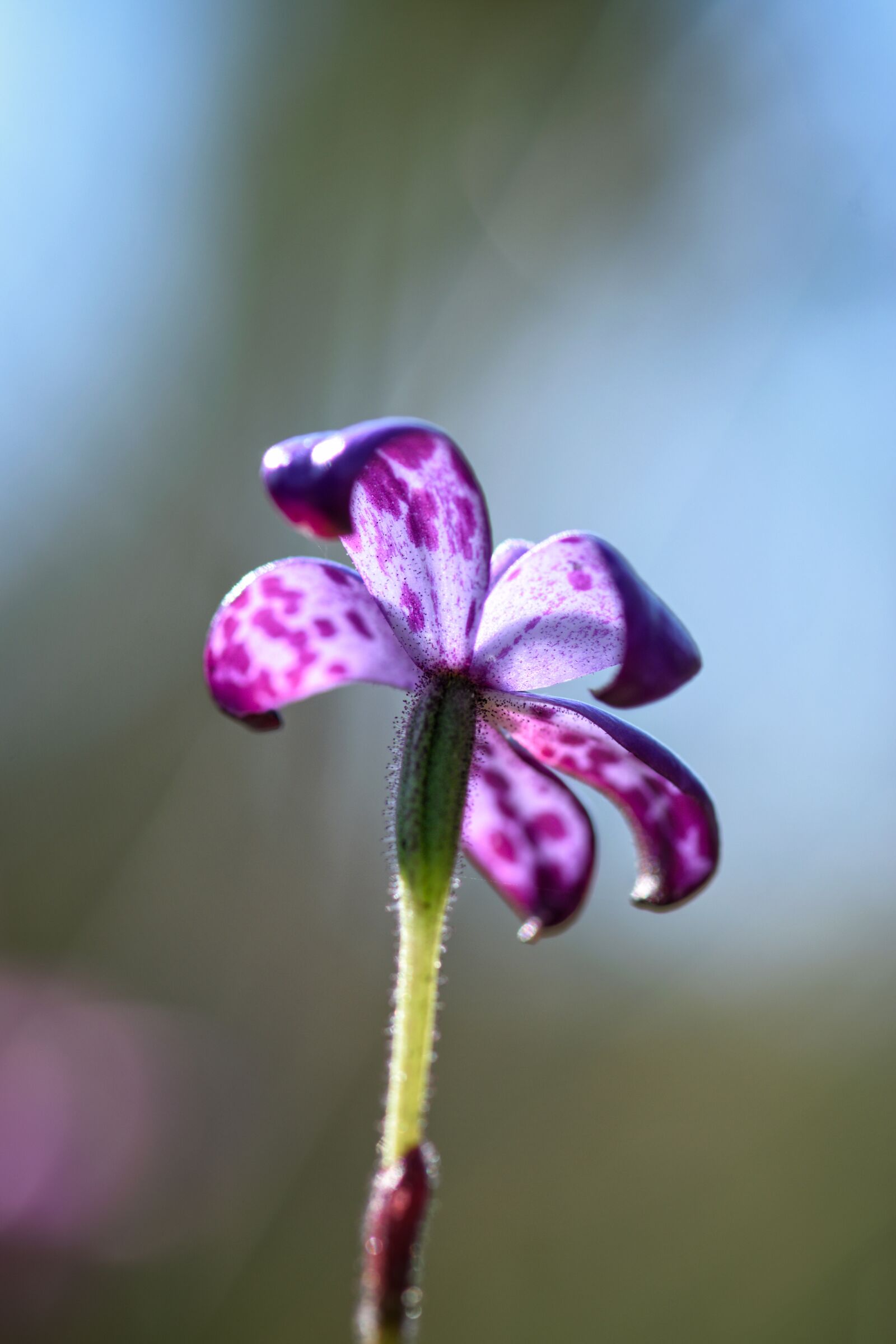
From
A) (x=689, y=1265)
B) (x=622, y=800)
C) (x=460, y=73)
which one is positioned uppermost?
(x=460, y=73)

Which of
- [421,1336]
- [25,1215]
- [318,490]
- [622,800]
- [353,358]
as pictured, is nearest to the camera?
[318,490]

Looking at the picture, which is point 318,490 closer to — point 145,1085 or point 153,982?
point 145,1085

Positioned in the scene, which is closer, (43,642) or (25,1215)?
(25,1215)

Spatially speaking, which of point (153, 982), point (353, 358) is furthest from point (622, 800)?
point (353, 358)

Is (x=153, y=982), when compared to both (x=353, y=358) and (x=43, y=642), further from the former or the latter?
(x=353, y=358)

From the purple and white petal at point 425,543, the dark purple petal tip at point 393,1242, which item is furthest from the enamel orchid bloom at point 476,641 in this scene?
the dark purple petal tip at point 393,1242

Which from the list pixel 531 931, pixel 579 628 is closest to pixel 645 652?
pixel 579 628

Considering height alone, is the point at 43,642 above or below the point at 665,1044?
above

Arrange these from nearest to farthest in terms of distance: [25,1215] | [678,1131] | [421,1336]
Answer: [25,1215], [421,1336], [678,1131]

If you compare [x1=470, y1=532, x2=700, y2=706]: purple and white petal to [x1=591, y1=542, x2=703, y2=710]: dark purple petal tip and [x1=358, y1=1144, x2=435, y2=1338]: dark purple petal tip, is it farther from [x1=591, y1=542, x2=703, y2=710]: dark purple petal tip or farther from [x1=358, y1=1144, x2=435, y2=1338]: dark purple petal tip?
[x1=358, y1=1144, x2=435, y2=1338]: dark purple petal tip
